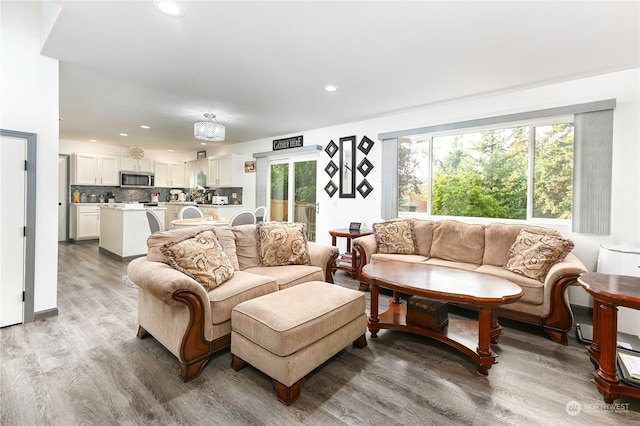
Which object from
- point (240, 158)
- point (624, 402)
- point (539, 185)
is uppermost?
point (240, 158)

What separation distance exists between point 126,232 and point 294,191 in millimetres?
3167

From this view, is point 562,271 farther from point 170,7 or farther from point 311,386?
point 170,7

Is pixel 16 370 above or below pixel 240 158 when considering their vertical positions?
below

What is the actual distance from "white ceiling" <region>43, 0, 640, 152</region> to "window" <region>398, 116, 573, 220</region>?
59 cm

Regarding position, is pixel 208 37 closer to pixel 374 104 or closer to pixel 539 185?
pixel 374 104

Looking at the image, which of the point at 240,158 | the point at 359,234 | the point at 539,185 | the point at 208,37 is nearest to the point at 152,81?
the point at 208,37

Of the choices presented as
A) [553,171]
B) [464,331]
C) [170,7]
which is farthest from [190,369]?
[553,171]

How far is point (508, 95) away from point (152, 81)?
416cm

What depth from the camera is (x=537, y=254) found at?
2.88 m

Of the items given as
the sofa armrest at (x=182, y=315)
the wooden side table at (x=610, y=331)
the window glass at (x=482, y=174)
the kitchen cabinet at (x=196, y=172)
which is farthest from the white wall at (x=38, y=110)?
the kitchen cabinet at (x=196, y=172)

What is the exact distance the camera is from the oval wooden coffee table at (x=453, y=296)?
82.3 inches

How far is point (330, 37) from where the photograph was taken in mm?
2428

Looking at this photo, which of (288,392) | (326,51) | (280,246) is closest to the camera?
(288,392)

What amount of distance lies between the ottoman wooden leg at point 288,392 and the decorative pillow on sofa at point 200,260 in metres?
0.88
